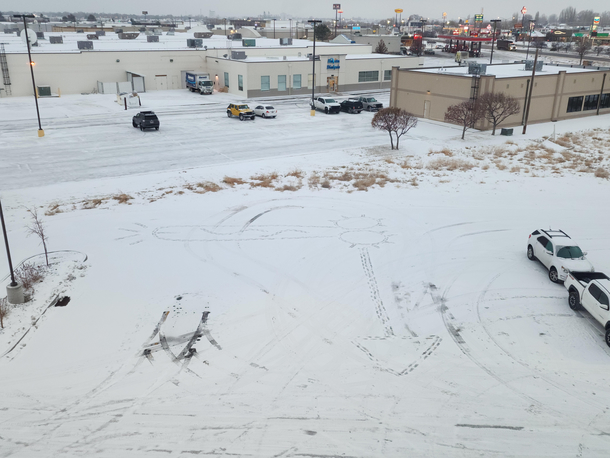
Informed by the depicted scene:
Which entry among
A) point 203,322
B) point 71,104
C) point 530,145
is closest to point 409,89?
point 530,145

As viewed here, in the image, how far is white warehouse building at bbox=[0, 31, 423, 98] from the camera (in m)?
54.6

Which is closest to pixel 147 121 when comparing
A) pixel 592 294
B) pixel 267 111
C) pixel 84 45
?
pixel 267 111

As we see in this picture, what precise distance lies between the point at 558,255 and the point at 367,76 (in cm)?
5072

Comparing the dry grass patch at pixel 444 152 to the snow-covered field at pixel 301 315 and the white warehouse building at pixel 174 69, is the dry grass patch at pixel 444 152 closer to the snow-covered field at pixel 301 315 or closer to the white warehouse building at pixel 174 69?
the snow-covered field at pixel 301 315

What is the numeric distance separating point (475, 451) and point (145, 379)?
7.04 meters

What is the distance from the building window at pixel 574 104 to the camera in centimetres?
4566

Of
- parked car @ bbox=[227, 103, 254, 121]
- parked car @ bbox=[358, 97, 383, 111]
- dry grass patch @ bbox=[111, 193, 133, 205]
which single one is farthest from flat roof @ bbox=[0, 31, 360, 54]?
dry grass patch @ bbox=[111, 193, 133, 205]

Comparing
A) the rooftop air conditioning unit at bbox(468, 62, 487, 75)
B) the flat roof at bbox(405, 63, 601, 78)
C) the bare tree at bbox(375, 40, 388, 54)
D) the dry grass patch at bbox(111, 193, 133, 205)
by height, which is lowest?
the dry grass patch at bbox(111, 193, 133, 205)

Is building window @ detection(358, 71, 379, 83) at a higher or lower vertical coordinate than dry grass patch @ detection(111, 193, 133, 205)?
higher

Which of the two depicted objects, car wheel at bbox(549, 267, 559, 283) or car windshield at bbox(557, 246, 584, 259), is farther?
car windshield at bbox(557, 246, 584, 259)

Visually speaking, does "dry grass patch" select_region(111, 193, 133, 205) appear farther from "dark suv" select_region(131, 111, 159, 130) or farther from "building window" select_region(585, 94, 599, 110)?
"building window" select_region(585, 94, 599, 110)

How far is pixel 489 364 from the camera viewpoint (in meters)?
12.2

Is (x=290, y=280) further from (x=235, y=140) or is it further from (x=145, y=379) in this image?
(x=235, y=140)

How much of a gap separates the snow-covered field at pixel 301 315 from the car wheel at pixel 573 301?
26 cm
